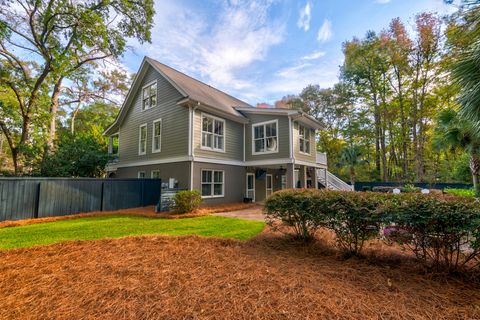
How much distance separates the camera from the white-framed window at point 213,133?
39.2ft

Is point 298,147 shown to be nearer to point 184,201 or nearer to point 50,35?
point 184,201

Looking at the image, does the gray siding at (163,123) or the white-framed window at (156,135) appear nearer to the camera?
the gray siding at (163,123)

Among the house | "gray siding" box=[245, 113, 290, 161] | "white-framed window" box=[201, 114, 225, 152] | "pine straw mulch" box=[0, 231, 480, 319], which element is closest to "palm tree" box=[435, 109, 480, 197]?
the house

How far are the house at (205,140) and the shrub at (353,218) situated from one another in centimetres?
761

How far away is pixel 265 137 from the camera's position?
1312 centimetres

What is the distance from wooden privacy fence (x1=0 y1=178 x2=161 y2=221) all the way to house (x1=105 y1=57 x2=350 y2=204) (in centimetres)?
159

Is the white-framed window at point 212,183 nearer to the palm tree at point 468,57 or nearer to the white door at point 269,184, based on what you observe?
the white door at point 269,184

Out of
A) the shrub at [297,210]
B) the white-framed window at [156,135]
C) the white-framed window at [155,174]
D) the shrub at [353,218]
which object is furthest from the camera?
the white-framed window at [156,135]

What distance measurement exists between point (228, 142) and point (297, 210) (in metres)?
8.78

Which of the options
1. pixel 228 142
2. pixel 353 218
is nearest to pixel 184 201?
pixel 228 142

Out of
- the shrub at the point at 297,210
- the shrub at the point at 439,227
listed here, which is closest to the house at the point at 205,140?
the shrub at the point at 297,210

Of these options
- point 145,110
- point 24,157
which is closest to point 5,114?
point 24,157

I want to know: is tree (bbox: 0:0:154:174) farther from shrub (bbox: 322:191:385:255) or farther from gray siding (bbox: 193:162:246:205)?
shrub (bbox: 322:191:385:255)

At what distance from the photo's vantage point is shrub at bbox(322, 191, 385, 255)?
385 centimetres
